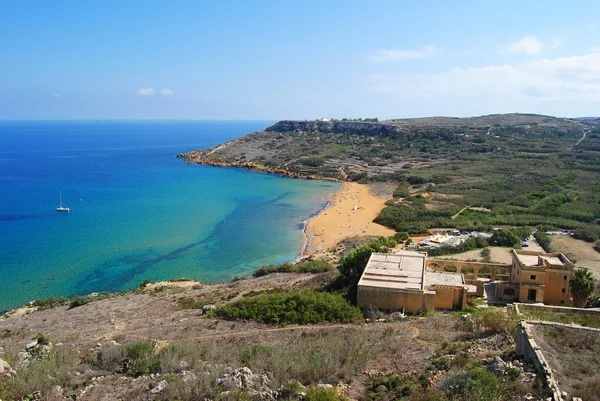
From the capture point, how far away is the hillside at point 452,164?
177 ft

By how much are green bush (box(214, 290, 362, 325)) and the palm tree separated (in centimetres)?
1167

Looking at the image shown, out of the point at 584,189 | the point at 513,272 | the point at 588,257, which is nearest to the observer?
the point at 513,272

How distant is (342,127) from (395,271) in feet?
385

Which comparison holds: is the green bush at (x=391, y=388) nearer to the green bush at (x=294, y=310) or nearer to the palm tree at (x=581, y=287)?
the green bush at (x=294, y=310)

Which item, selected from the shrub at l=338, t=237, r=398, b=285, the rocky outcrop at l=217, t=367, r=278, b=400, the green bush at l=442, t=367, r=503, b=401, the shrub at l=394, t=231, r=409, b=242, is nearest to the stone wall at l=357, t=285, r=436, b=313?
the shrub at l=338, t=237, r=398, b=285

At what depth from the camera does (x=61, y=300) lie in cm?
3184

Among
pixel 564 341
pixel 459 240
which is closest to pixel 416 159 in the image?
pixel 459 240

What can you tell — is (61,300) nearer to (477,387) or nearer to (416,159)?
(477,387)

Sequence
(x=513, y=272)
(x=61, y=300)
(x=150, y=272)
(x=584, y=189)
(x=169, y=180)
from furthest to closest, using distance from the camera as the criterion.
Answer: (x=169, y=180) → (x=584, y=189) → (x=150, y=272) → (x=61, y=300) → (x=513, y=272)

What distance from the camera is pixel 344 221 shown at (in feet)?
184

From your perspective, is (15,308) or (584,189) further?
(584,189)

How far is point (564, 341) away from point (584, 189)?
199 ft

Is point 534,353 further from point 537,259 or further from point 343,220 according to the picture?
point 343,220

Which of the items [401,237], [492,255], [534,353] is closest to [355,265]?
[492,255]
